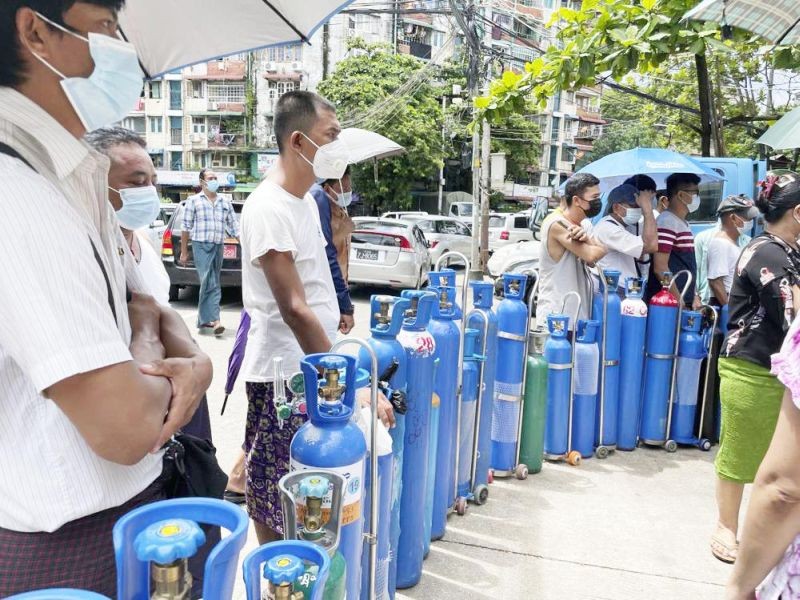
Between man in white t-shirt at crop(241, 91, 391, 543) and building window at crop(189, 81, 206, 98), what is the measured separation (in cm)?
4643

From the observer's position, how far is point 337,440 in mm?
1742

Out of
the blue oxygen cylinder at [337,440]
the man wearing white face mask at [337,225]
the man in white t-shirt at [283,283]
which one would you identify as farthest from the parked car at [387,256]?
the blue oxygen cylinder at [337,440]

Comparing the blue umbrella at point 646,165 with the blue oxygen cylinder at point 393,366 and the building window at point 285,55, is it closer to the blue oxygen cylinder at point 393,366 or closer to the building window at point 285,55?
the blue oxygen cylinder at point 393,366

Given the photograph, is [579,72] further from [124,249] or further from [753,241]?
[124,249]

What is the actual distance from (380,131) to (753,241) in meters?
26.7

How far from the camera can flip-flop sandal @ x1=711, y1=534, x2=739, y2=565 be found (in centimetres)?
330

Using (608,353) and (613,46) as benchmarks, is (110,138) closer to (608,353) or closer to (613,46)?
(608,353)

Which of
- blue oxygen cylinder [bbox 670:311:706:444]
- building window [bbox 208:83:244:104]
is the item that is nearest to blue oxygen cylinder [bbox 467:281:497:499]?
blue oxygen cylinder [bbox 670:311:706:444]

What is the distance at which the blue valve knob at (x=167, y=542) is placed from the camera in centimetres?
84

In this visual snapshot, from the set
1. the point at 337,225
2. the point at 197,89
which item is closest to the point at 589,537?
the point at 337,225

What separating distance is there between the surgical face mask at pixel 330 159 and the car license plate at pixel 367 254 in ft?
26.7

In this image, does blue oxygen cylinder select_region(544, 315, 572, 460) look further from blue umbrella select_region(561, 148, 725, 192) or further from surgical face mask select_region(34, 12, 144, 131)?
surgical face mask select_region(34, 12, 144, 131)

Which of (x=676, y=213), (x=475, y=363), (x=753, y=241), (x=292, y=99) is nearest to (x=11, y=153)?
(x=292, y=99)

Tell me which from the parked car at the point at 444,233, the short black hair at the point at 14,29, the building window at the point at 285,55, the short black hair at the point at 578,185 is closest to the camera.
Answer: the short black hair at the point at 14,29
